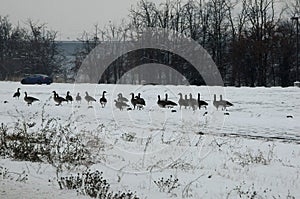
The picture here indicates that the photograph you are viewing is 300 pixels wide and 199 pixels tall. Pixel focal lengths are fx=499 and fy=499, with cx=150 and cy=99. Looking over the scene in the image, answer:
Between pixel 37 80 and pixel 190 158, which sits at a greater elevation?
pixel 37 80

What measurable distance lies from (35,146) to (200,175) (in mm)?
3646

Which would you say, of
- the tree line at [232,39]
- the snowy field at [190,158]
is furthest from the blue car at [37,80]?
the snowy field at [190,158]

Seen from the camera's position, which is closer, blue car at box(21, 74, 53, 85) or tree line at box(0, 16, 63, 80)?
blue car at box(21, 74, 53, 85)

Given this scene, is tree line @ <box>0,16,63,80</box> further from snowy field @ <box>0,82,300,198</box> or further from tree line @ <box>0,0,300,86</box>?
snowy field @ <box>0,82,300,198</box>

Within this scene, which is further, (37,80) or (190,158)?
(37,80)

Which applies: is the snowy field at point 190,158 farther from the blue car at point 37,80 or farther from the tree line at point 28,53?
the tree line at point 28,53

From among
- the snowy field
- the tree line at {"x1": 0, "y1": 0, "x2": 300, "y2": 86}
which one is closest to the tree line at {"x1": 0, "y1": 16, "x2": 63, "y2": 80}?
the tree line at {"x1": 0, "y1": 0, "x2": 300, "y2": 86}

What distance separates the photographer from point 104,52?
51.5 metres

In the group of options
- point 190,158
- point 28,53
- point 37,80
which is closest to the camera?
point 190,158

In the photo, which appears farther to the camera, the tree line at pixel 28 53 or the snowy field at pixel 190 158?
the tree line at pixel 28 53

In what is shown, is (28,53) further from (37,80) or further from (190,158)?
(190,158)

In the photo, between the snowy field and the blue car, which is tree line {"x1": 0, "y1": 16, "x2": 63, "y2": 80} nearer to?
the blue car

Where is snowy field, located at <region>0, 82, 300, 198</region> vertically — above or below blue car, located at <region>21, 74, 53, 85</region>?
below

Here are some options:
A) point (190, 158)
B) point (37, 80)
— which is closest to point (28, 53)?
point (37, 80)
